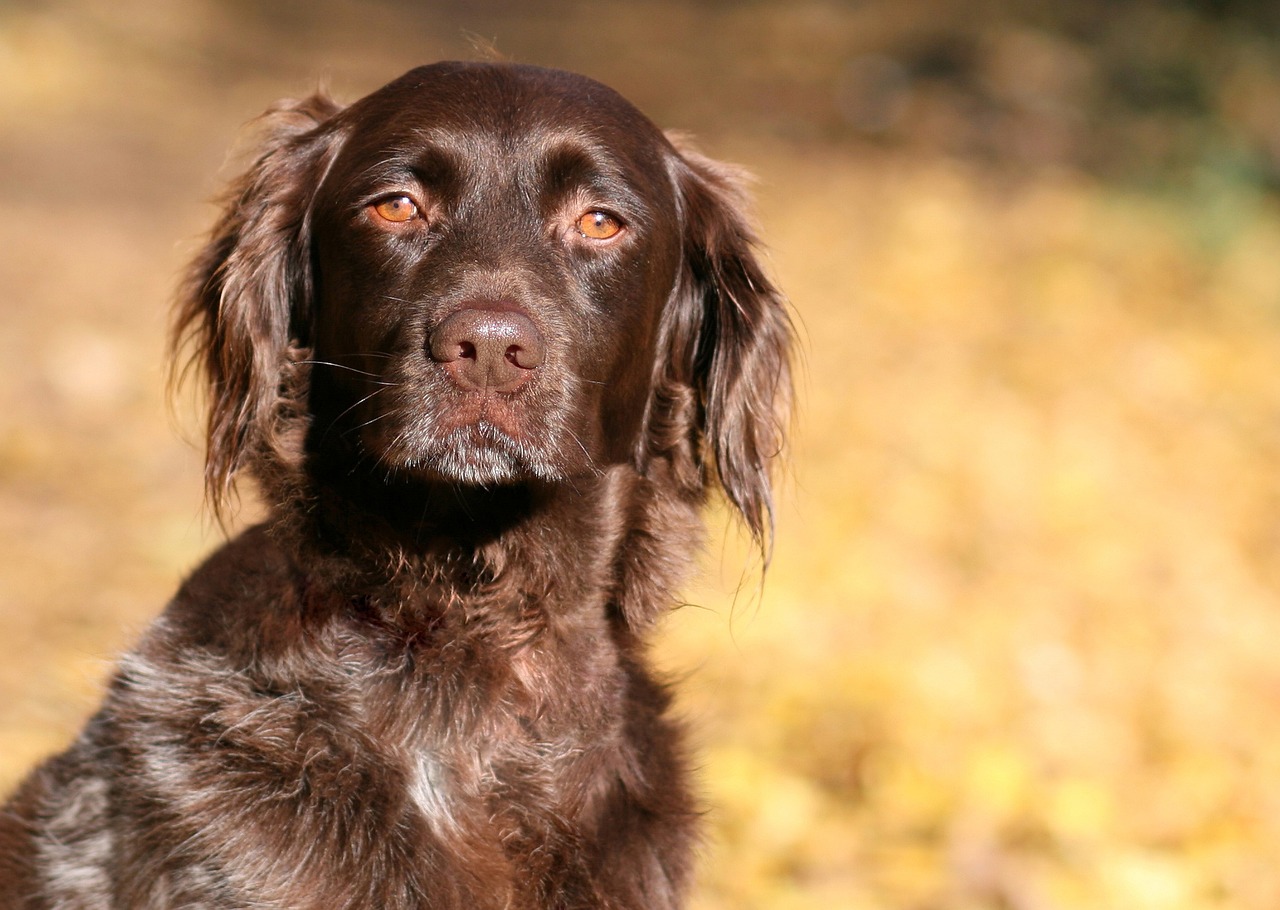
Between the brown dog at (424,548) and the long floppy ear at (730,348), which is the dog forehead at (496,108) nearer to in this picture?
the brown dog at (424,548)

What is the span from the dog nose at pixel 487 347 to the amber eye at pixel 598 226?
419 mm

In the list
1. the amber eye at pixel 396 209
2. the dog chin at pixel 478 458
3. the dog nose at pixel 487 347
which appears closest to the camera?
the dog nose at pixel 487 347

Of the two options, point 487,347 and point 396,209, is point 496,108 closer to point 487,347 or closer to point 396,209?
point 396,209

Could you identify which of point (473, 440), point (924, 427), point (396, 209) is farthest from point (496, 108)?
point (924, 427)

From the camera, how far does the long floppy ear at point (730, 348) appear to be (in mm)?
3477

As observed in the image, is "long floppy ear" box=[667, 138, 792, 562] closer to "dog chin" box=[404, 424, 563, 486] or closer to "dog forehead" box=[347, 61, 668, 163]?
"dog forehead" box=[347, 61, 668, 163]

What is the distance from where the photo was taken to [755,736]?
5188 millimetres

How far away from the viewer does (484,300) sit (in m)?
2.78

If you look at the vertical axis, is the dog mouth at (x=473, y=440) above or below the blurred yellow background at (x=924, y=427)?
above

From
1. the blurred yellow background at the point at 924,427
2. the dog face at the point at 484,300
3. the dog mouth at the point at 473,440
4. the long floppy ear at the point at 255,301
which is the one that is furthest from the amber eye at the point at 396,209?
the blurred yellow background at the point at 924,427

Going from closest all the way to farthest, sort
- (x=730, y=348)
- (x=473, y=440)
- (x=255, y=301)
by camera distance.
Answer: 1. (x=473, y=440)
2. (x=255, y=301)
3. (x=730, y=348)

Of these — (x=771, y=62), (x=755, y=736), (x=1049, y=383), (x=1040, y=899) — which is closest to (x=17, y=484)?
(x=755, y=736)

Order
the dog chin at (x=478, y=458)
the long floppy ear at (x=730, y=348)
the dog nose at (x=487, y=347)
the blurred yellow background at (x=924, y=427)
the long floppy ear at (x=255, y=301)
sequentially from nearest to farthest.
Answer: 1. the dog nose at (x=487, y=347)
2. the dog chin at (x=478, y=458)
3. the long floppy ear at (x=255, y=301)
4. the long floppy ear at (x=730, y=348)
5. the blurred yellow background at (x=924, y=427)

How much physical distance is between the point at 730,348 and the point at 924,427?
487 centimetres
